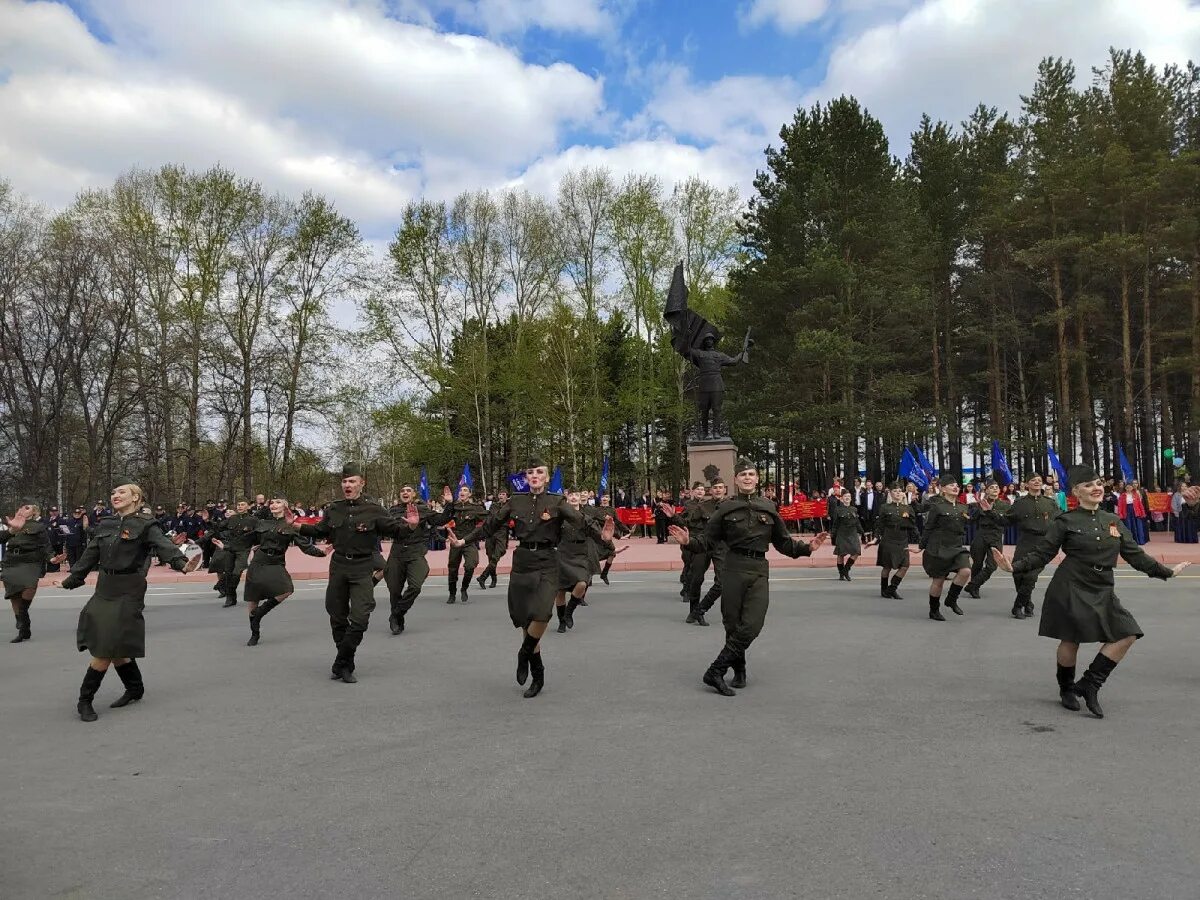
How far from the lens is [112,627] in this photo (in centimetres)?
652

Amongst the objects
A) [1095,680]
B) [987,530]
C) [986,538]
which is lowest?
[1095,680]

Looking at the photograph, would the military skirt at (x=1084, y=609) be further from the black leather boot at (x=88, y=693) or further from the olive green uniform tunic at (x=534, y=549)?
the black leather boot at (x=88, y=693)

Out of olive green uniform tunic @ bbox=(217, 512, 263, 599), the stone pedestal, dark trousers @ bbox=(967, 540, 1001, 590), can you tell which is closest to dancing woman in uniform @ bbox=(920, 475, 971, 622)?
dark trousers @ bbox=(967, 540, 1001, 590)

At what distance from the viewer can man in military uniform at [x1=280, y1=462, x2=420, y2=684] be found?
7727 millimetres

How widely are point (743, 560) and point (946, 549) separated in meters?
5.15

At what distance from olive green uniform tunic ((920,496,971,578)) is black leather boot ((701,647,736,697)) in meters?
5.14

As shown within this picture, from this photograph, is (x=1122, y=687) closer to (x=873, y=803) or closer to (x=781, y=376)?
(x=873, y=803)

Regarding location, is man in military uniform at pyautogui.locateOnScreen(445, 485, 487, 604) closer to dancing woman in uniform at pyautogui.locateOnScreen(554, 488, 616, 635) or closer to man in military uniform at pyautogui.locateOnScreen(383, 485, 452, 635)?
man in military uniform at pyautogui.locateOnScreen(383, 485, 452, 635)

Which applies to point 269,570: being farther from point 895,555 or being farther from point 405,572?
point 895,555

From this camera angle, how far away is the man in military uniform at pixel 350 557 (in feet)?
25.3

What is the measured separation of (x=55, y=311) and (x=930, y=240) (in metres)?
36.3

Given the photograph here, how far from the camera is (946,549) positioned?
11.0 m

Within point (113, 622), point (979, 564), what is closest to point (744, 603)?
point (113, 622)

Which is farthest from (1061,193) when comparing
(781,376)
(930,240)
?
(781,376)
